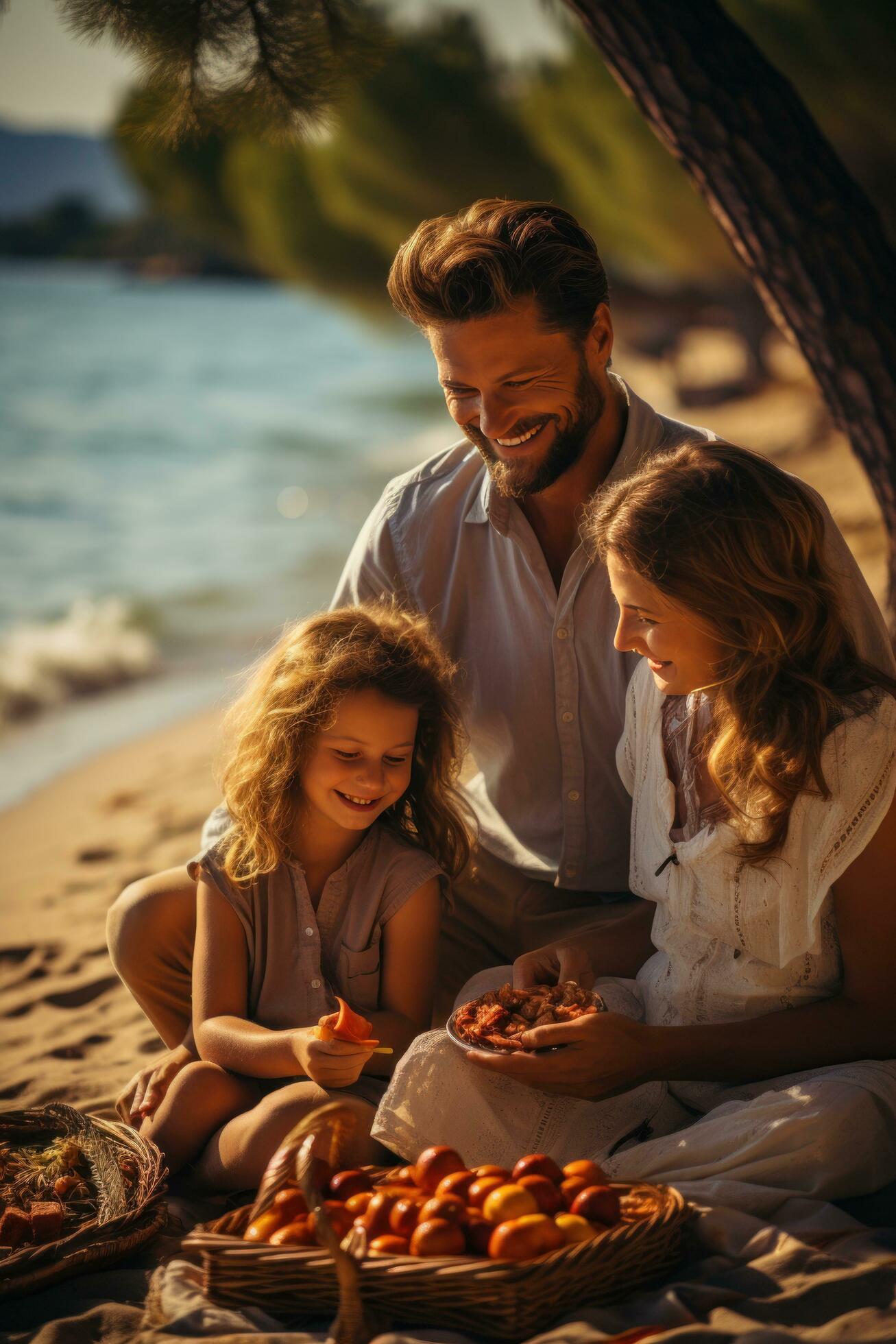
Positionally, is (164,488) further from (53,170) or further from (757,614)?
(53,170)

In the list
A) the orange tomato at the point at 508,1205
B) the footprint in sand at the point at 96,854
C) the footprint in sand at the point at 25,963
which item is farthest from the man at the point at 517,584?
the footprint in sand at the point at 96,854

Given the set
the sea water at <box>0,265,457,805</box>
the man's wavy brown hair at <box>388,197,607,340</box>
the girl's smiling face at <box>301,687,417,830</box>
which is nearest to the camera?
the girl's smiling face at <box>301,687,417,830</box>

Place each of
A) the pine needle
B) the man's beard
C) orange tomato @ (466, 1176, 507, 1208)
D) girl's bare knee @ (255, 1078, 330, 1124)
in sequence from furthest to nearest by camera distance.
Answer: the pine needle, the man's beard, girl's bare knee @ (255, 1078, 330, 1124), orange tomato @ (466, 1176, 507, 1208)

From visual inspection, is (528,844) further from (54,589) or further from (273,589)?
(54,589)

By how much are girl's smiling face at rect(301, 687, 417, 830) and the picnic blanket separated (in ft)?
3.15

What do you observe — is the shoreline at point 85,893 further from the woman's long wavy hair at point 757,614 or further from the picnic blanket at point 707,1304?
the woman's long wavy hair at point 757,614

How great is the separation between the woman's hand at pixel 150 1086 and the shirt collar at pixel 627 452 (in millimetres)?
1464

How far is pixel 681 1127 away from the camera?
101 inches

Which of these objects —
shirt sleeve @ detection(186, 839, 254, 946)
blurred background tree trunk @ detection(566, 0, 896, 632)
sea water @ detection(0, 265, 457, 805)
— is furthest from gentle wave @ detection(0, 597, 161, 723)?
blurred background tree trunk @ detection(566, 0, 896, 632)

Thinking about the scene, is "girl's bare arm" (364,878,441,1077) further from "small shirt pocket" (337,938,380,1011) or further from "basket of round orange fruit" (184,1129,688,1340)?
"basket of round orange fruit" (184,1129,688,1340)

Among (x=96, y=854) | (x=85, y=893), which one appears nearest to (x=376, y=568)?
(x=85, y=893)

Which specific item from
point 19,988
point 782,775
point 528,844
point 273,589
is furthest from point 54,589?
point 782,775

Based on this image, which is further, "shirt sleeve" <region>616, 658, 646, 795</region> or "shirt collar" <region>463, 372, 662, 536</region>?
"shirt collar" <region>463, 372, 662, 536</region>

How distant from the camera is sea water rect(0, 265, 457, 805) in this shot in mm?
9094
